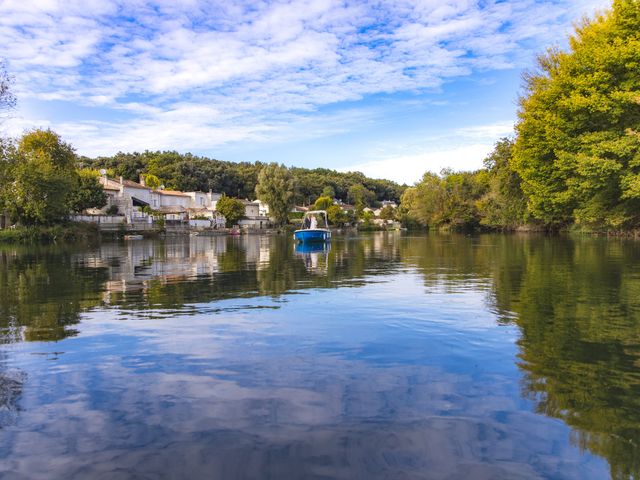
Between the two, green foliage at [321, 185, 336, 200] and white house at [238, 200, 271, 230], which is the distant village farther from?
green foliage at [321, 185, 336, 200]

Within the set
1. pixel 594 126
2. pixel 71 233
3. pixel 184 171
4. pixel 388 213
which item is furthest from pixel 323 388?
pixel 388 213

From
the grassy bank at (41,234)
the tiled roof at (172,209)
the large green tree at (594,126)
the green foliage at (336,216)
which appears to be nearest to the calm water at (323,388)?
the large green tree at (594,126)

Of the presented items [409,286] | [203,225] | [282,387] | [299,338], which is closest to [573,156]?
[409,286]

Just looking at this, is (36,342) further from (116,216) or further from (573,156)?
(116,216)

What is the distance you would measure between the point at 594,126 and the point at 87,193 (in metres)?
63.4

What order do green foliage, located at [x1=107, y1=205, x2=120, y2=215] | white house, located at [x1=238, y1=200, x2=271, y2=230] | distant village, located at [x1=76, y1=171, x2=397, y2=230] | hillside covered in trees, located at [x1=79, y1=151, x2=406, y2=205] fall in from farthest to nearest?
hillside covered in trees, located at [x1=79, y1=151, x2=406, y2=205] → white house, located at [x1=238, y1=200, x2=271, y2=230] → green foliage, located at [x1=107, y1=205, x2=120, y2=215] → distant village, located at [x1=76, y1=171, x2=397, y2=230]

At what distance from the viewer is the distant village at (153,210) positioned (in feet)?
255

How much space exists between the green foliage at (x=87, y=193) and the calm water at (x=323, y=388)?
198 feet

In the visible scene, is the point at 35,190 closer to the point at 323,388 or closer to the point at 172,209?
the point at 172,209

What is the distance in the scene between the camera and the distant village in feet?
255

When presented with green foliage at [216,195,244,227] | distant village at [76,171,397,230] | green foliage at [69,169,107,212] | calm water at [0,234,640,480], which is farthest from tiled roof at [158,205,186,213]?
calm water at [0,234,640,480]

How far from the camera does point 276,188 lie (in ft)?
329

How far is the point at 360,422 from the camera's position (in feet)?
18.3

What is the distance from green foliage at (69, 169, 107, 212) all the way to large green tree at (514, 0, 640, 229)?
2283 inches
